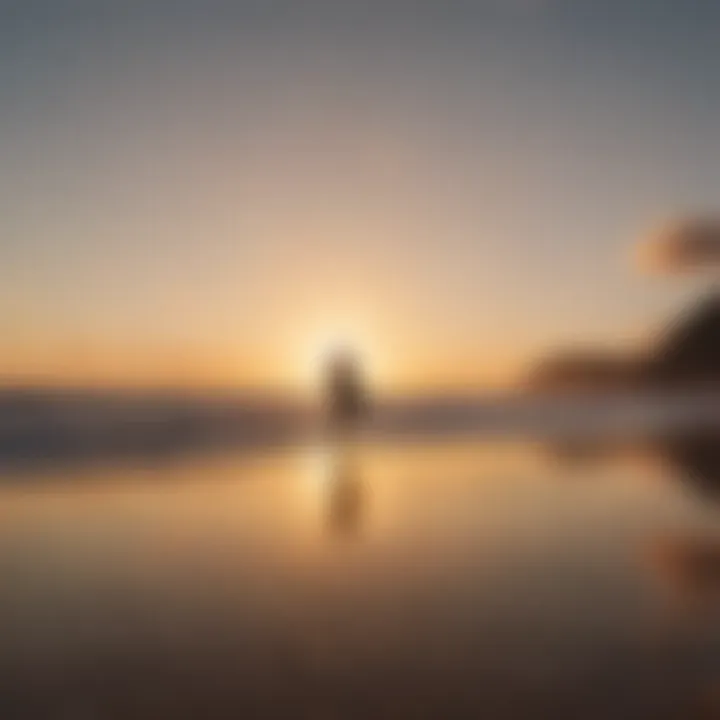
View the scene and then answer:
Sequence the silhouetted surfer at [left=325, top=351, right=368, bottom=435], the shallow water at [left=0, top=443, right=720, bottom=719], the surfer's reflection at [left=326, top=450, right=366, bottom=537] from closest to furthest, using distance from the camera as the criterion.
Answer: the shallow water at [left=0, top=443, right=720, bottom=719], the surfer's reflection at [left=326, top=450, right=366, bottom=537], the silhouetted surfer at [left=325, top=351, right=368, bottom=435]

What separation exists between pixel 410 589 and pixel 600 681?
33.2 inches

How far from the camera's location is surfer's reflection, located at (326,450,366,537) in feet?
11.5

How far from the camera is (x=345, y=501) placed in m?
4.12

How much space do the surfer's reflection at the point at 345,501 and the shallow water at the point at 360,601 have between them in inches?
0.9

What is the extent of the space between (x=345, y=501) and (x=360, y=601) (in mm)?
1717

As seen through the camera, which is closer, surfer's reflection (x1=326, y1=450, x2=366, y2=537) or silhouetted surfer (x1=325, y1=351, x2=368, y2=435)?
surfer's reflection (x1=326, y1=450, x2=366, y2=537)

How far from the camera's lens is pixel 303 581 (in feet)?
8.64

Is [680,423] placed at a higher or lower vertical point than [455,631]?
higher

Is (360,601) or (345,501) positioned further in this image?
(345,501)

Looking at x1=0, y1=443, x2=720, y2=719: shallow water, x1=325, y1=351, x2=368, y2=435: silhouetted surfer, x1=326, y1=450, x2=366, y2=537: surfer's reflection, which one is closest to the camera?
x1=0, y1=443, x2=720, y2=719: shallow water

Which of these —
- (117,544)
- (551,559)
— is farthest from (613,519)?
(117,544)

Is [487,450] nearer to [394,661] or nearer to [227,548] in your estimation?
[227,548]

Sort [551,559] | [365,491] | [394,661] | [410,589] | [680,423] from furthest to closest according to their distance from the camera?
A: [680,423], [365,491], [551,559], [410,589], [394,661]

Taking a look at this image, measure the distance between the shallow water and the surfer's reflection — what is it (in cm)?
2
